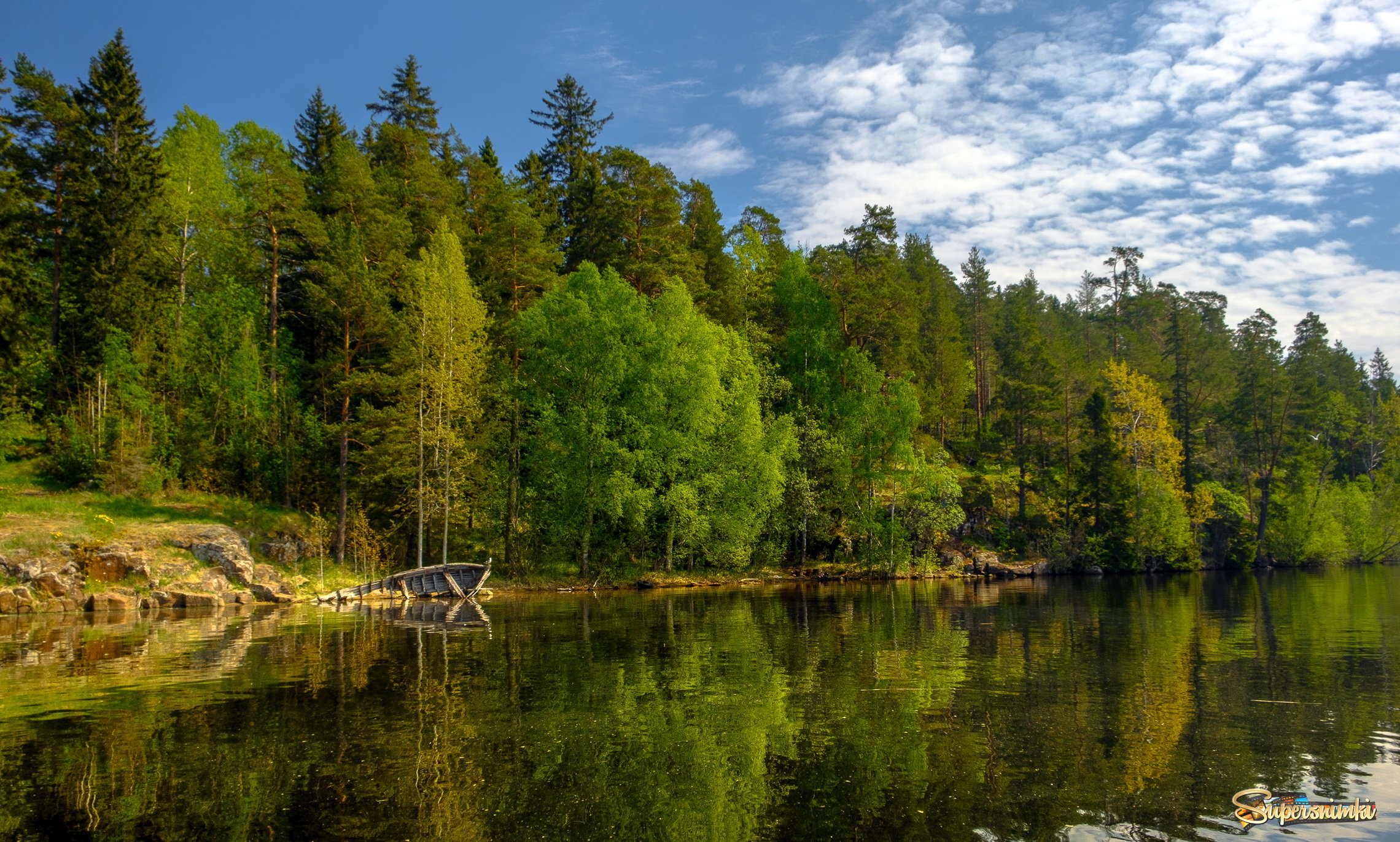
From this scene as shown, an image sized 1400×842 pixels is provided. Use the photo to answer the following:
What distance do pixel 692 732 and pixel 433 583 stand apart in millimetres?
31006

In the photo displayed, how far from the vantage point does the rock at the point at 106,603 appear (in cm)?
3225

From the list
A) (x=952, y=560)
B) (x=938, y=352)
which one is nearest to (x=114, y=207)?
(x=952, y=560)

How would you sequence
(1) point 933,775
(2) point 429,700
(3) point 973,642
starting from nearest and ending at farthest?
(1) point 933,775 → (2) point 429,700 → (3) point 973,642

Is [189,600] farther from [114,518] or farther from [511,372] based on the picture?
[511,372]

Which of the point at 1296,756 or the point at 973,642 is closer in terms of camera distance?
the point at 1296,756

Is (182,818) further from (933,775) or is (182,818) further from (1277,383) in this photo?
(1277,383)

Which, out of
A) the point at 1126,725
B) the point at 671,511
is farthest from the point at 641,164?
the point at 1126,725

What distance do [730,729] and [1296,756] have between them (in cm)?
808

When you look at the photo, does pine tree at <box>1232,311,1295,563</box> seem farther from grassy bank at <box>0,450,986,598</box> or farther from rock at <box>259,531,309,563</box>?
rock at <box>259,531,309,563</box>

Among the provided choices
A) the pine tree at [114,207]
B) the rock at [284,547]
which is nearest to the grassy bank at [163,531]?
the rock at [284,547]

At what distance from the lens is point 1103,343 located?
102 metres

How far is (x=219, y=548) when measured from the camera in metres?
36.3

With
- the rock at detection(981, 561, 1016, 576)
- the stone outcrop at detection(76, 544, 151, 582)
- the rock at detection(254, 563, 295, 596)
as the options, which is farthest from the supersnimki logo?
the rock at detection(981, 561, 1016, 576)

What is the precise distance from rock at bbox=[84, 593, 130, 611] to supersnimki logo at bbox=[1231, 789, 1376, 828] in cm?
3848
